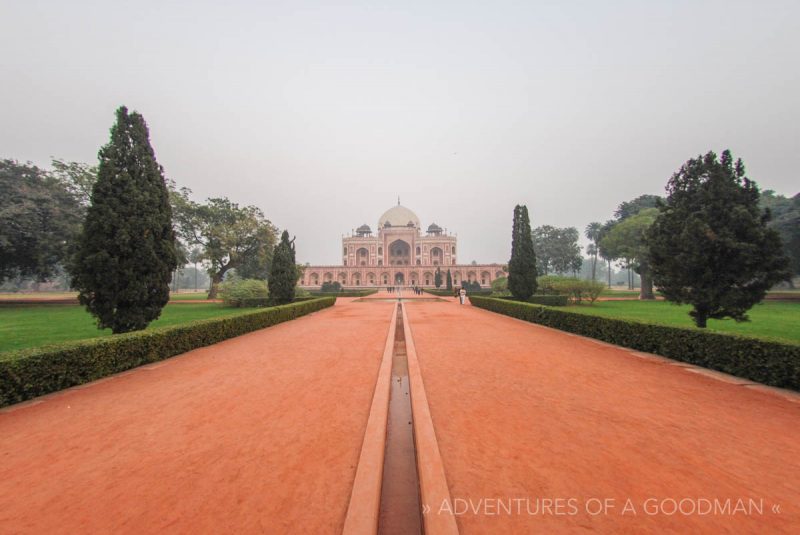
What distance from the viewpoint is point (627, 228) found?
3022 centimetres

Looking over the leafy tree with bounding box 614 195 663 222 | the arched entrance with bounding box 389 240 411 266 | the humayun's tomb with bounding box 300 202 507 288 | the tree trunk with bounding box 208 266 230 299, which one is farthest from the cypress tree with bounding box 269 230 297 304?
the arched entrance with bounding box 389 240 411 266

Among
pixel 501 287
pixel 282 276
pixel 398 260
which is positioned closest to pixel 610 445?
pixel 282 276

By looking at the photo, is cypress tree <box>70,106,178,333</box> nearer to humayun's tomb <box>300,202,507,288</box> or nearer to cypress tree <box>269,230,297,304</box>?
cypress tree <box>269,230,297,304</box>

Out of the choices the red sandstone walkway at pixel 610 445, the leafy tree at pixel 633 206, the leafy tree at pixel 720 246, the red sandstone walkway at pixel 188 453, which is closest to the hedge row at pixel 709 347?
Result: the red sandstone walkway at pixel 610 445

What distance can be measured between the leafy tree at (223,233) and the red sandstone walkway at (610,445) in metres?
27.9

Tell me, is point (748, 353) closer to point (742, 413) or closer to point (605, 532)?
point (742, 413)

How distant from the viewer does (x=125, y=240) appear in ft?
29.6

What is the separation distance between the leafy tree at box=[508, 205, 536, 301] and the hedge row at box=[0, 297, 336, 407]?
16.2m

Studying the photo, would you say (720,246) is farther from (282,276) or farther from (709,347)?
(282,276)

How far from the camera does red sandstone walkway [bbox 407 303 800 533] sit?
244 cm

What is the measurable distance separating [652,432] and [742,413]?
1.57 metres

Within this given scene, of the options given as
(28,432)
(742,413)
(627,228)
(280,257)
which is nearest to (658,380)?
(742,413)

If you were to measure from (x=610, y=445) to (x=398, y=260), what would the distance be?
71378 mm

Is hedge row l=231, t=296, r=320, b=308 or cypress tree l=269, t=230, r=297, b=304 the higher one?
cypress tree l=269, t=230, r=297, b=304
